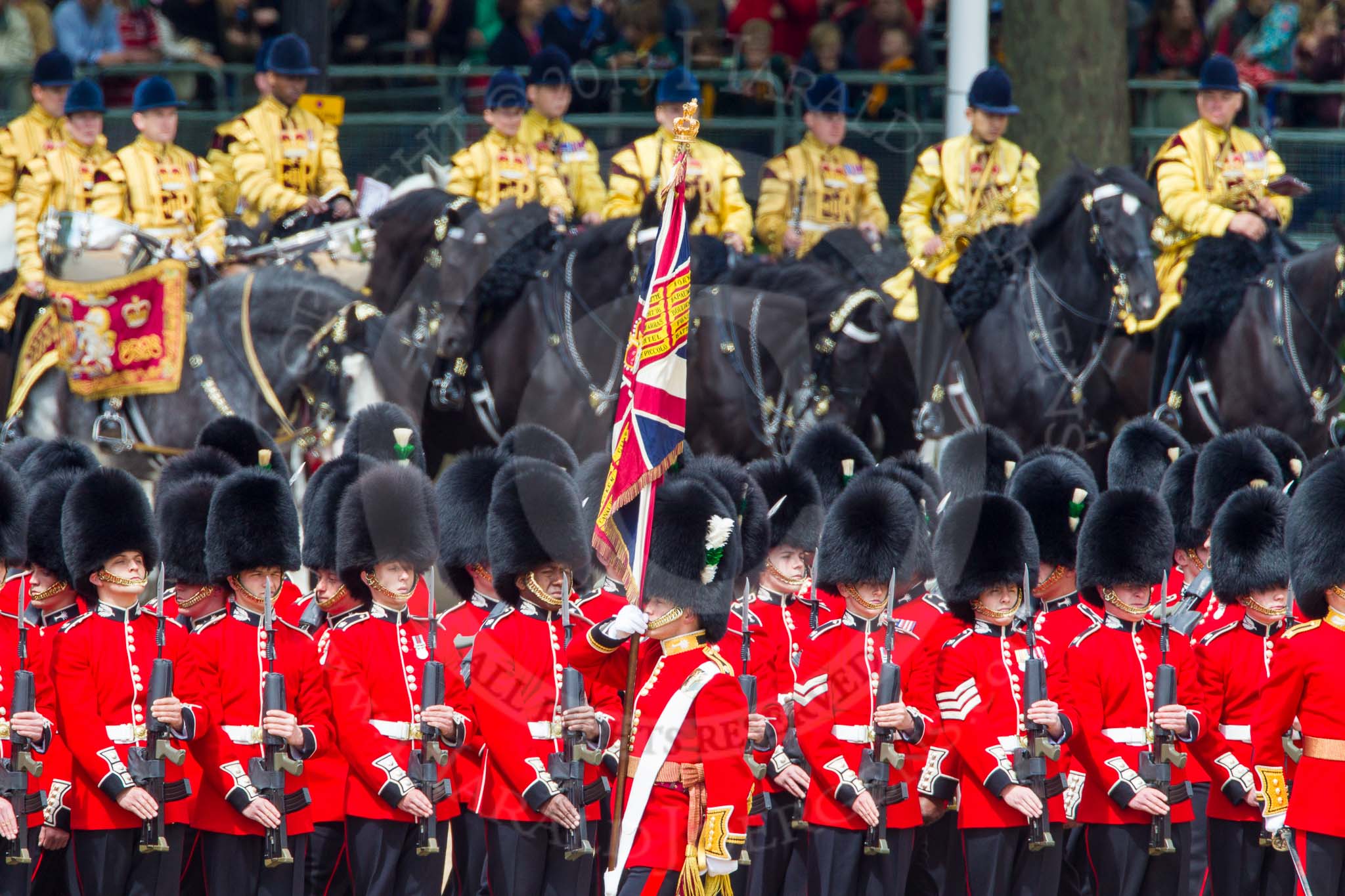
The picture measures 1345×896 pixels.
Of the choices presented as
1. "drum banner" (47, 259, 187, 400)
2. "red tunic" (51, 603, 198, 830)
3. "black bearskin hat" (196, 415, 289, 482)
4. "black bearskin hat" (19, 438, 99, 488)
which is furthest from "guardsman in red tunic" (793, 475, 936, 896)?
"drum banner" (47, 259, 187, 400)

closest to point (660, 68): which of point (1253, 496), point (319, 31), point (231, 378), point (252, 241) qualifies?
point (319, 31)

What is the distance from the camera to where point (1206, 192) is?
11.8 metres

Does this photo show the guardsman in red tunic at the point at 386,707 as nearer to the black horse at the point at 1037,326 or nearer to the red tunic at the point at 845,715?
the red tunic at the point at 845,715

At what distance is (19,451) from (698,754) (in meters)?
3.75

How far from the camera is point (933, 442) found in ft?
38.6

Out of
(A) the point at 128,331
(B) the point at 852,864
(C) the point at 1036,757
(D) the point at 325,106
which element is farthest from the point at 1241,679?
(D) the point at 325,106

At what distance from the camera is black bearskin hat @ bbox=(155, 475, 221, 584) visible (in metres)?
7.50

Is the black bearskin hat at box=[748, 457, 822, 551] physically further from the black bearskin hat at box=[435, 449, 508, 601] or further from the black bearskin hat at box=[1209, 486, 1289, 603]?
the black bearskin hat at box=[1209, 486, 1289, 603]

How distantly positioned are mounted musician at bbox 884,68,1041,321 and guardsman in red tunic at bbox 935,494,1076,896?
498 centimetres

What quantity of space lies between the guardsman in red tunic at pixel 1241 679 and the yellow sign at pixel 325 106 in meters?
6.46

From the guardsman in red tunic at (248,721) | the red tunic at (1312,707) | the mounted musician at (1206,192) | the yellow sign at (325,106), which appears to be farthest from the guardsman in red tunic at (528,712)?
the yellow sign at (325,106)

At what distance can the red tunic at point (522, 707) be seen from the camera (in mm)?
6961

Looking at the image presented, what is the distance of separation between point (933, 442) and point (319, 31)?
14.4ft

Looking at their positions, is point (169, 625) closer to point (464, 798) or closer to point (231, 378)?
point (464, 798)
